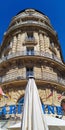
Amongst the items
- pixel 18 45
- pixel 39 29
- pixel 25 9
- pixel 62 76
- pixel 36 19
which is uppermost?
pixel 25 9

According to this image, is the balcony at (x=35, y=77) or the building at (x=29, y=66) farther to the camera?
the balcony at (x=35, y=77)

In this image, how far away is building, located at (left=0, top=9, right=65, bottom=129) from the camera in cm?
2030

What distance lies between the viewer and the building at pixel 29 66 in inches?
799

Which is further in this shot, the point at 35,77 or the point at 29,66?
the point at 29,66

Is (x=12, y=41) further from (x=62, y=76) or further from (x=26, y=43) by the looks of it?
(x=62, y=76)

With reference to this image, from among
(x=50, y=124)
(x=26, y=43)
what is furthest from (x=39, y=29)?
(x=50, y=124)

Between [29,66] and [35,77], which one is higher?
[29,66]

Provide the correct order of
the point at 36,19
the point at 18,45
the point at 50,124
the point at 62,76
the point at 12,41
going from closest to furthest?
1. the point at 50,124
2. the point at 62,76
3. the point at 18,45
4. the point at 12,41
5. the point at 36,19

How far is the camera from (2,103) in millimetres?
20266

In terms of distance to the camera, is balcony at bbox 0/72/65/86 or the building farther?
balcony at bbox 0/72/65/86

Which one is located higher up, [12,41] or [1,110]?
[12,41]

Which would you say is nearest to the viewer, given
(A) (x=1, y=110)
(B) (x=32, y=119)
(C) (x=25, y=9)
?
(B) (x=32, y=119)

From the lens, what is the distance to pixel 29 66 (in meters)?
23.8

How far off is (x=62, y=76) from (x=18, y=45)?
7.10 meters
